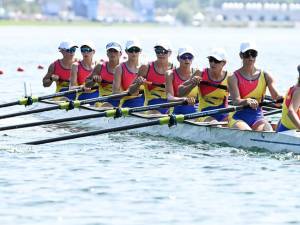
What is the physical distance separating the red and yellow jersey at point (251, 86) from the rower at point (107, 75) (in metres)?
4.14

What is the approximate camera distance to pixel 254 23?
192m

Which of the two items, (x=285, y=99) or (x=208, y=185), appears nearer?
(x=208, y=185)

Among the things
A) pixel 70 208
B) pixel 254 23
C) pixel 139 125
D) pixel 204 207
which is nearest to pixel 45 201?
pixel 70 208

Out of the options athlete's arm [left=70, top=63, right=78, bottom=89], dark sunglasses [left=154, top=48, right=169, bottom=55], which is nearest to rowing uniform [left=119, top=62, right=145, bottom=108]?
dark sunglasses [left=154, top=48, right=169, bottom=55]

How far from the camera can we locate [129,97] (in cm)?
1864

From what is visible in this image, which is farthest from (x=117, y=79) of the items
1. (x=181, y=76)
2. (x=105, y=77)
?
(x=181, y=76)

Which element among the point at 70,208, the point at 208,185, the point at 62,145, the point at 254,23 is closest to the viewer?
the point at 70,208

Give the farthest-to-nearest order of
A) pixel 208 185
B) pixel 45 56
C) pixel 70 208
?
1. pixel 45 56
2. pixel 208 185
3. pixel 70 208

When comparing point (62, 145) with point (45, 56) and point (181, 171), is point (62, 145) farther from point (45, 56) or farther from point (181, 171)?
point (45, 56)

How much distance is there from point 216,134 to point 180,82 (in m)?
1.40

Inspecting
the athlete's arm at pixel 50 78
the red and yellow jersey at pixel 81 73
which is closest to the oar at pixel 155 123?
the red and yellow jersey at pixel 81 73

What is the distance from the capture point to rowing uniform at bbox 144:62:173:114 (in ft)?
58.6

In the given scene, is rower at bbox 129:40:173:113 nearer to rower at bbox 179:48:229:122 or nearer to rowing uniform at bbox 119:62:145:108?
rowing uniform at bbox 119:62:145:108

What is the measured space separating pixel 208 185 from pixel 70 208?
199cm
